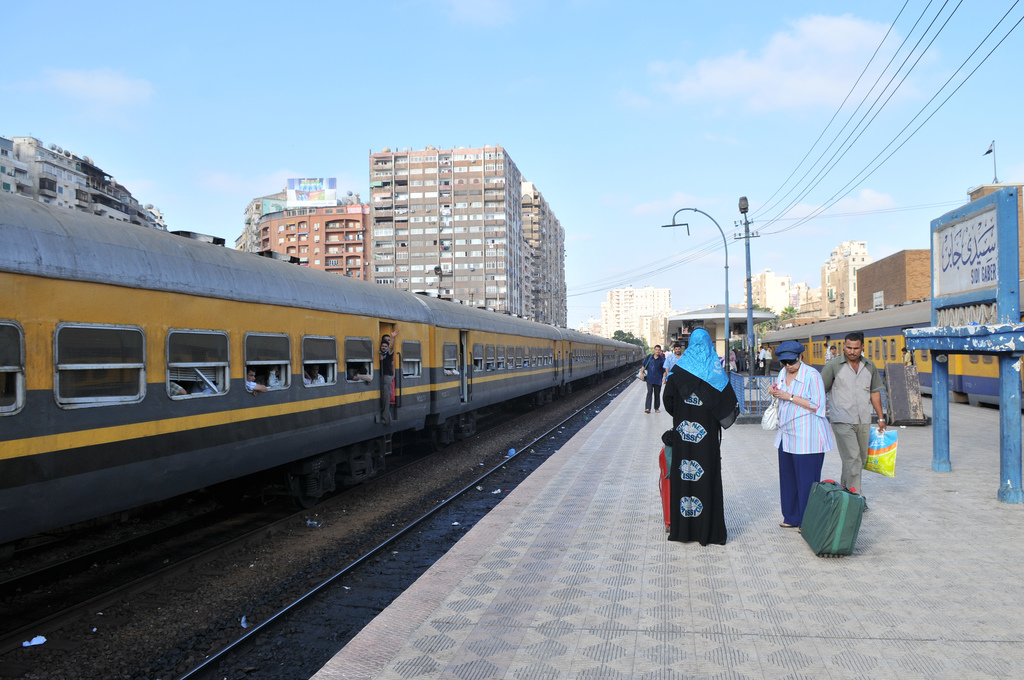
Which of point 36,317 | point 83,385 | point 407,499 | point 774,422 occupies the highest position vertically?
point 36,317

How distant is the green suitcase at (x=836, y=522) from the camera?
5.75 metres

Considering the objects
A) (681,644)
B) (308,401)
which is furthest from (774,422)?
(308,401)

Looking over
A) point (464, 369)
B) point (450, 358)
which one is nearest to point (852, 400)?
point (450, 358)

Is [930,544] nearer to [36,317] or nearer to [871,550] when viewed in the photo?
[871,550]

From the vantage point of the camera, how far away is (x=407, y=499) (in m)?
10.3

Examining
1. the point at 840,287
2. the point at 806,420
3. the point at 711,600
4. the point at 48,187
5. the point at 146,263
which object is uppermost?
the point at 48,187

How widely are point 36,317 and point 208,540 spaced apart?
12.3 feet

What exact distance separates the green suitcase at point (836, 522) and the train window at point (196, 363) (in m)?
5.89

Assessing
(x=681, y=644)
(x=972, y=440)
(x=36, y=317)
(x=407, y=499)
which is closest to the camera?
(x=681, y=644)

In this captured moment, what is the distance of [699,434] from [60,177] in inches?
3680

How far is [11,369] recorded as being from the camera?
4781 mm

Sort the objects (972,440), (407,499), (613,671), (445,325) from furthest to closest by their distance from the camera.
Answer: (445,325)
(972,440)
(407,499)
(613,671)

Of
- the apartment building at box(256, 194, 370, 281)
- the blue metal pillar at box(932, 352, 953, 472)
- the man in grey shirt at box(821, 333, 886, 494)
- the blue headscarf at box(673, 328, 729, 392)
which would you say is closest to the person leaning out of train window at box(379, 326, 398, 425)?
the blue headscarf at box(673, 328, 729, 392)

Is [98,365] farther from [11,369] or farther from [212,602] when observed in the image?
[212,602]
